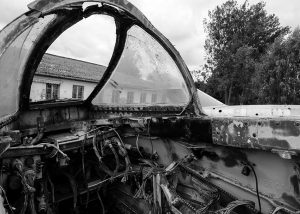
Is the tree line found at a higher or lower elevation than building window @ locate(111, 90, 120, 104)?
higher

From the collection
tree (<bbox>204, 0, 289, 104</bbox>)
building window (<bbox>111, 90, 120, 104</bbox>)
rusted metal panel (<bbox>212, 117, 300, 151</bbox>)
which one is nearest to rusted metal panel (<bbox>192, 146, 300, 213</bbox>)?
rusted metal panel (<bbox>212, 117, 300, 151</bbox>)

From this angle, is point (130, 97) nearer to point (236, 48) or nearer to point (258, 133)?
point (258, 133)

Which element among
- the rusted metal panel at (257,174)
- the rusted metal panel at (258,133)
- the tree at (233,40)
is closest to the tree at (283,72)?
the tree at (233,40)

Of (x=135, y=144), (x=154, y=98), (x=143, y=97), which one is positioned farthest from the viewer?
(x=143, y=97)

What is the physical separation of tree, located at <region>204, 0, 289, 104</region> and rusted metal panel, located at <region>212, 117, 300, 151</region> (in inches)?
943

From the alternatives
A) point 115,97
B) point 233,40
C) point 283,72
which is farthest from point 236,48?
point 115,97

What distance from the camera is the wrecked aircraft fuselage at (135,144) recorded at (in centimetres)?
181

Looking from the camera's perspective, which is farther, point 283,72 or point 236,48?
point 236,48

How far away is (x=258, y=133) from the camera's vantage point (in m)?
1.67

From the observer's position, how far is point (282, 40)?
49.4 ft

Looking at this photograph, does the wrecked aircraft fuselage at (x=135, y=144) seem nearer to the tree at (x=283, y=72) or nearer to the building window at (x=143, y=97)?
the building window at (x=143, y=97)

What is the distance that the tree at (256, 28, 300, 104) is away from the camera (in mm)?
14148

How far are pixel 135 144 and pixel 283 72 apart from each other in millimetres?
14155

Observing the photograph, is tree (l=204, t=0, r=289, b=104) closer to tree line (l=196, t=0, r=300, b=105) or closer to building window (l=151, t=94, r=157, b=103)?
tree line (l=196, t=0, r=300, b=105)
